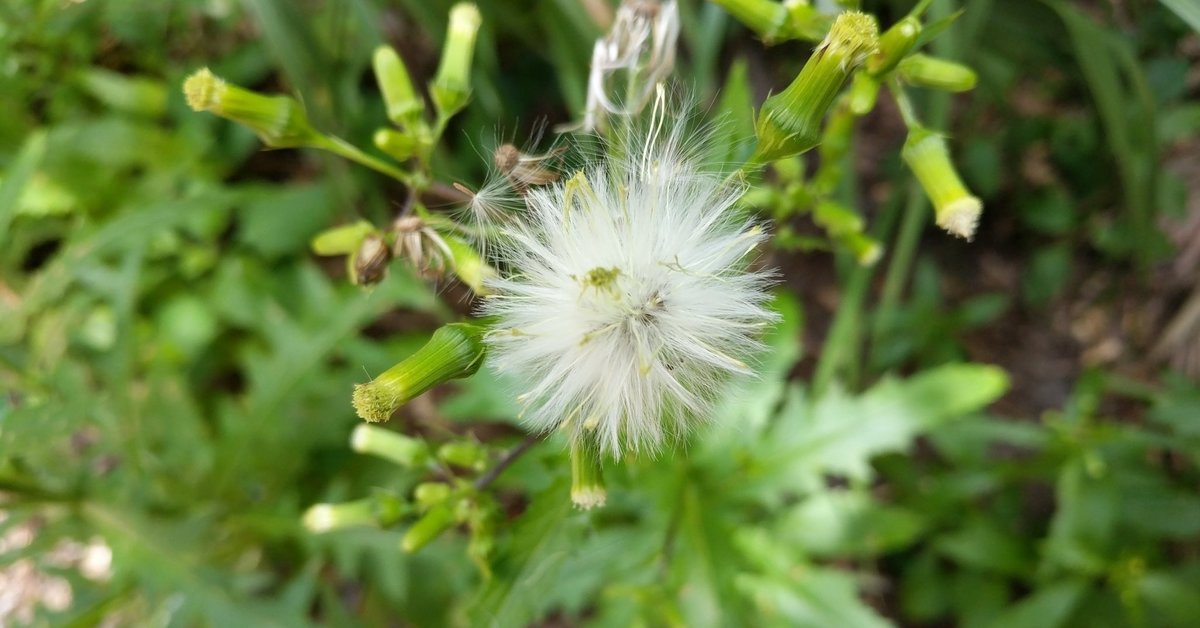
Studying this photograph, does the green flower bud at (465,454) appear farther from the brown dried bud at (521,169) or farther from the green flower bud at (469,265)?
the brown dried bud at (521,169)

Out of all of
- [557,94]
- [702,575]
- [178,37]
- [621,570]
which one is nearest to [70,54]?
[178,37]

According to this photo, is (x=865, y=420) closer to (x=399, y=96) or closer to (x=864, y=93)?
(x=864, y=93)

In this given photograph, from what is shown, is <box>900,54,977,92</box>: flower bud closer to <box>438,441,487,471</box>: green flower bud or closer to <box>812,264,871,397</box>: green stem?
<box>438,441,487,471</box>: green flower bud

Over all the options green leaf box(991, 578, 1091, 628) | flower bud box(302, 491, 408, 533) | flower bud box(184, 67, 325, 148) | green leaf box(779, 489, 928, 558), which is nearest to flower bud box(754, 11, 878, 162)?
flower bud box(184, 67, 325, 148)

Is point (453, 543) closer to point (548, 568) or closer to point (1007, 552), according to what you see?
point (548, 568)

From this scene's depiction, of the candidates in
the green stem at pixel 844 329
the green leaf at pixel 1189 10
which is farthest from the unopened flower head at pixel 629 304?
the green stem at pixel 844 329
